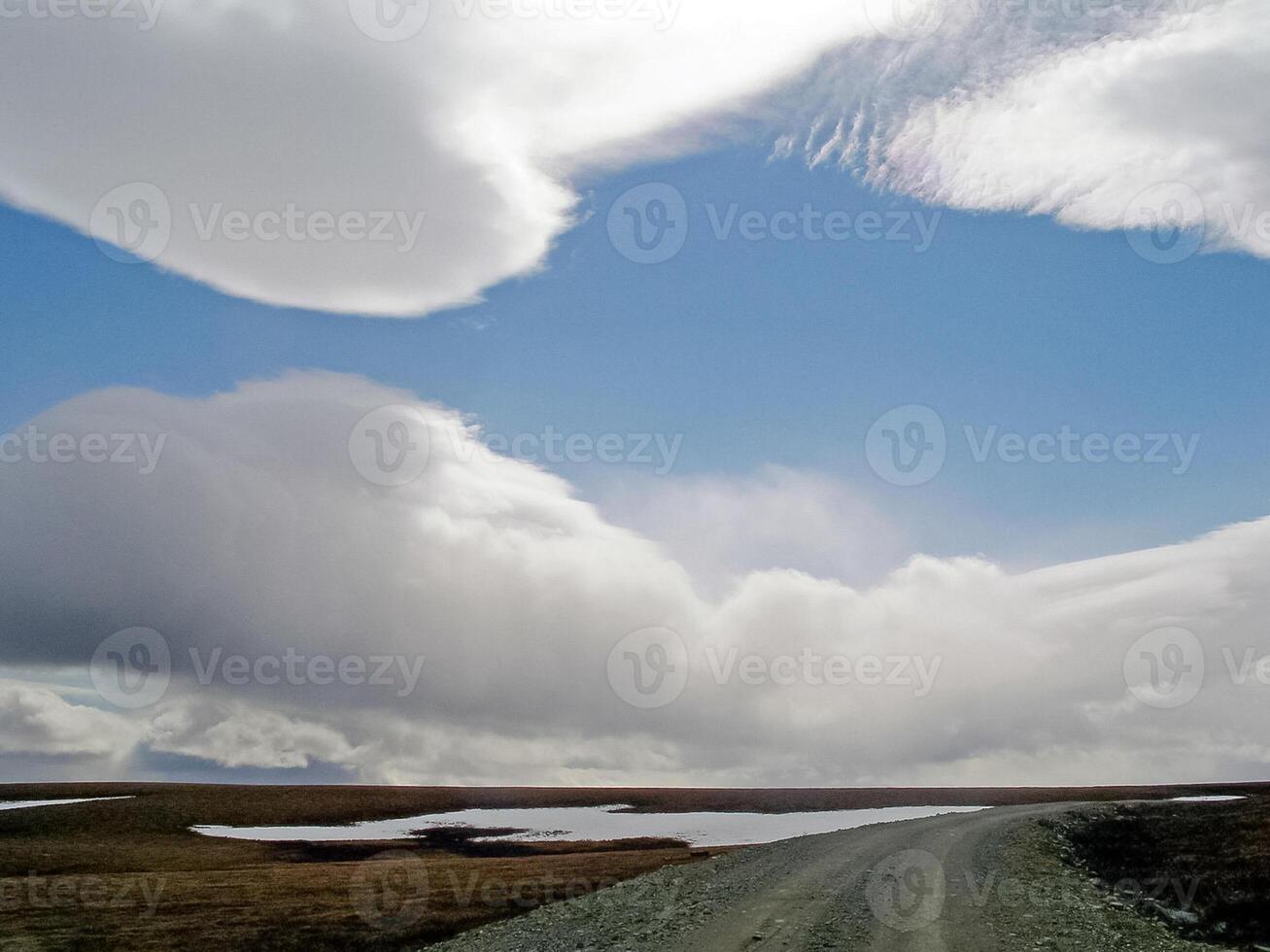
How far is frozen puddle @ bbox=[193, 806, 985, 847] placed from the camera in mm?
61156

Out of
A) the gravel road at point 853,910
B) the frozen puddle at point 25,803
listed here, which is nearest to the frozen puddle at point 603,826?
the frozen puddle at point 25,803

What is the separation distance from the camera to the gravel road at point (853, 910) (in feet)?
64.5

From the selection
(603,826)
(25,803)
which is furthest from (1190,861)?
(25,803)

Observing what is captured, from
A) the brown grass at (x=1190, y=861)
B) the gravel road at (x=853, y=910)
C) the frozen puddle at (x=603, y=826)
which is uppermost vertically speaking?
the gravel road at (x=853, y=910)

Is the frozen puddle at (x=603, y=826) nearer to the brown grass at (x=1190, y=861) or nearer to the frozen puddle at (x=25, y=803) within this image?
the brown grass at (x=1190, y=861)

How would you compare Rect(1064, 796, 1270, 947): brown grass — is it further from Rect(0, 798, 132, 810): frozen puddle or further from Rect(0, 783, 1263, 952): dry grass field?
Rect(0, 798, 132, 810): frozen puddle

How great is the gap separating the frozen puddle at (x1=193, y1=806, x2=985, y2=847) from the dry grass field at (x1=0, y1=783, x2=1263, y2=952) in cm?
429

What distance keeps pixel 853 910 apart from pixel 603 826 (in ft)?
187

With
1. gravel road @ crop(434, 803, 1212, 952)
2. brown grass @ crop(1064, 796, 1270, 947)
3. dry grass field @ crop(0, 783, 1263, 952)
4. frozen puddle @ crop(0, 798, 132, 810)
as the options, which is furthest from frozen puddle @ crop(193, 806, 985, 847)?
gravel road @ crop(434, 803, 1212, 952)

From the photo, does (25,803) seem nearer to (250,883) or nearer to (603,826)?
(603,826)

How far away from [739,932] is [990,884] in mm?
10710

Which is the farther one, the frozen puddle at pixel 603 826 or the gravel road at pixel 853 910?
the frozen puddle at pixel 603 826

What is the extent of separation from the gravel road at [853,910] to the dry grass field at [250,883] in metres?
6.01

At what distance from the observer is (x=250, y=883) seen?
37.9 meters
